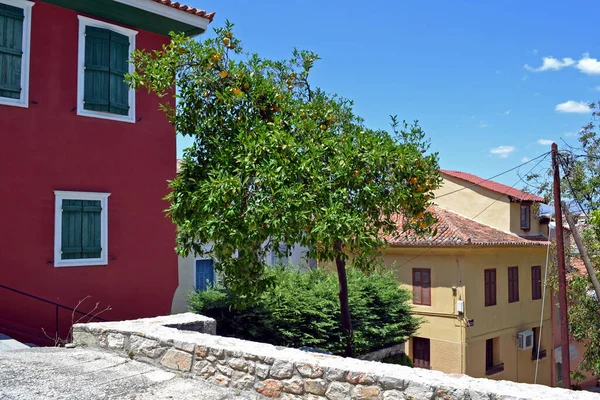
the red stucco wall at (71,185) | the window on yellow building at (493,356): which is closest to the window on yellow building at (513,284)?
the window on yellow building at (493,356)

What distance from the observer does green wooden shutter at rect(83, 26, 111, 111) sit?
10.4 meters

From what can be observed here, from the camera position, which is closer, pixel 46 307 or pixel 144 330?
pixel 144 330

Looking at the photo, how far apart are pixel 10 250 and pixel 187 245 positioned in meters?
3.07

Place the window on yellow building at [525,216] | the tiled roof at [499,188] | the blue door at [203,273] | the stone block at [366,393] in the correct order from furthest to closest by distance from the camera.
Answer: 1. the window on yellow building at [525,216]
2. the tiled roof at [499,188]
3. the blue door at [203,273]
4. the stone block at [366,393]

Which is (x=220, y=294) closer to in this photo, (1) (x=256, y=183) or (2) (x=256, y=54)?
(1) (x=256, y=183)

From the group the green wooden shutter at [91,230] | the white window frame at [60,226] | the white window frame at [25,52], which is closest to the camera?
the white window frame at [25,52]

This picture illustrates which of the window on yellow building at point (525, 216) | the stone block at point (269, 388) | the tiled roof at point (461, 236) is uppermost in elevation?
the window on yellow building at point (525, 216)

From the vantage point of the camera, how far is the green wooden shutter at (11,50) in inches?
374

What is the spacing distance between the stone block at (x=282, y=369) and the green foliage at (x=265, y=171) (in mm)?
2501

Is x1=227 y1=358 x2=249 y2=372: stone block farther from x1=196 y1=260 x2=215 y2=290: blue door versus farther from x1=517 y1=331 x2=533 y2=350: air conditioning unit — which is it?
x1=517 y1=331 x2=533 y2=350: air conditioning unit

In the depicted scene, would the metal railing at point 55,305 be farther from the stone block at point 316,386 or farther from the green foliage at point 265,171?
the stone block at point 316,386

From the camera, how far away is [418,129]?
958 centimetres

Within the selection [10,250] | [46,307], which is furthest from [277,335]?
[10,250]

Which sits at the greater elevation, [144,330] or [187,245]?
[187,245]
